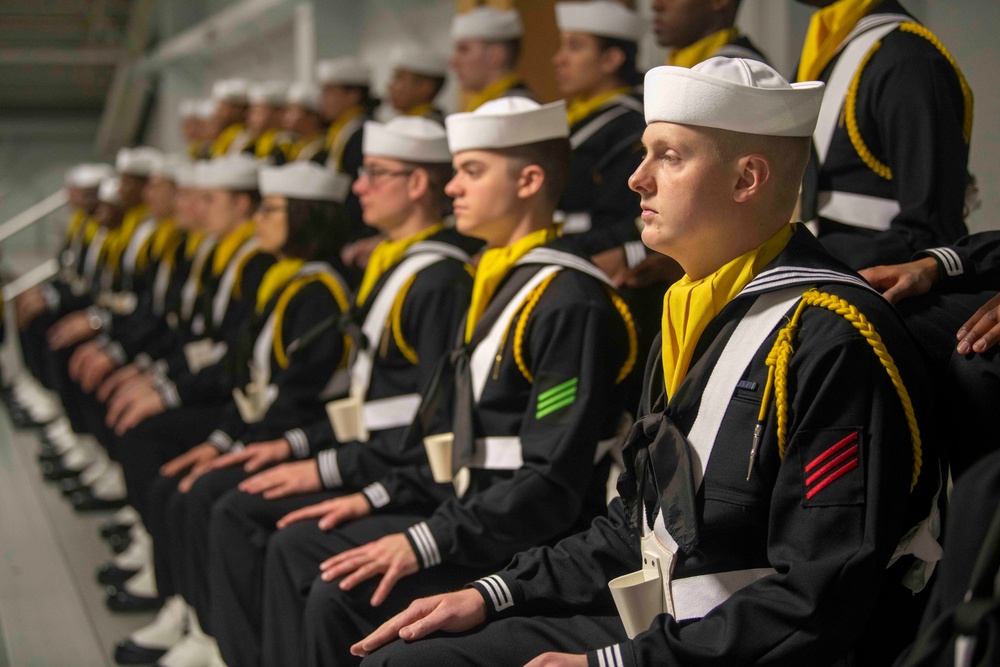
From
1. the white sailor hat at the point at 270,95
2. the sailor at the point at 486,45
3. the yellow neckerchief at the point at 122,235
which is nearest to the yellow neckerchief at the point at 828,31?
the sailor at the point at 486,45

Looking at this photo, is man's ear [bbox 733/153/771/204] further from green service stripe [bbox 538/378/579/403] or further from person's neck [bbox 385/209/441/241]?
person's neck [bbox 385/209/441/241]

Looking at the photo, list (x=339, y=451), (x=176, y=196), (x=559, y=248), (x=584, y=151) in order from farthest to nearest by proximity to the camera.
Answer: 1. (x=176, y=196)
2. (x=584, y=151)
3. (x=339, y=451)
4. (x=559, y=248)

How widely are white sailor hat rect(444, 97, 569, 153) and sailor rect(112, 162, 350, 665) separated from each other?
92cm

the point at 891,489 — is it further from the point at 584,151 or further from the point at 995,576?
the point at 584,151

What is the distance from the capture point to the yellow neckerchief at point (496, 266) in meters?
2.45

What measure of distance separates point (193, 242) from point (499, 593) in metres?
3.51

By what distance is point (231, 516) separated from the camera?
2980mm

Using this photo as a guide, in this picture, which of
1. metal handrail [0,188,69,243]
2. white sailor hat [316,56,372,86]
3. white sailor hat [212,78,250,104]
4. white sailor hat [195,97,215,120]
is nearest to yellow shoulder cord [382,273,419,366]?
white sailor hat [316,56,372,86]

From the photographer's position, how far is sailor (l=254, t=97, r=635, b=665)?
2.22 metres

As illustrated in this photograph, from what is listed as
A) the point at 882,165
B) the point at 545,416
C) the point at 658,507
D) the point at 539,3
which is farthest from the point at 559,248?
the point at 539,3

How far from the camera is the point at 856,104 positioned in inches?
88.3

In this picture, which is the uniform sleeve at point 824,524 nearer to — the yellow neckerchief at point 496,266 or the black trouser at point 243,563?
the yellow neckerchief at point 496,266

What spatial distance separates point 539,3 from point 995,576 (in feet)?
13.7

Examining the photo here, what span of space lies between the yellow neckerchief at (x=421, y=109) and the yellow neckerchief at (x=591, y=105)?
4.35 ft
